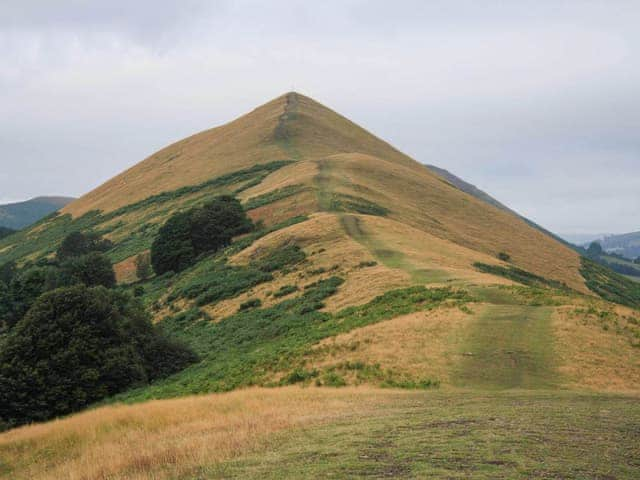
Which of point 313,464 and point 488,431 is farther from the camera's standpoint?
point 488,431

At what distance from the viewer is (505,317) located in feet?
79.9

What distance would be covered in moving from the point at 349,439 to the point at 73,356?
2066 centimetres

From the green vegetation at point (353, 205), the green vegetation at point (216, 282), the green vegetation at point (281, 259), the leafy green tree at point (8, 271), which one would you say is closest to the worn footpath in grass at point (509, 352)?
the green vegetation at point (281, 259)

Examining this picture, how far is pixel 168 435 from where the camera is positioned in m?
13.9

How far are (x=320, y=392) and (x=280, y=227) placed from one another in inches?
1365

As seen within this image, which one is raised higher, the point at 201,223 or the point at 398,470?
the point at 201,223

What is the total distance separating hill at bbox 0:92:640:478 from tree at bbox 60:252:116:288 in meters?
3.83

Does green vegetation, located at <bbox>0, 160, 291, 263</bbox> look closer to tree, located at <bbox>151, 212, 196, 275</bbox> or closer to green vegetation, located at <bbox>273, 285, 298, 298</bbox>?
tree, located at <bbox>151, 212, 196, 275</bbox>

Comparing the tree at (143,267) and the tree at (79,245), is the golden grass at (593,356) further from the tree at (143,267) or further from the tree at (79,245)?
the tree at (79,245)

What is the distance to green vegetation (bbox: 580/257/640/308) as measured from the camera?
197ft

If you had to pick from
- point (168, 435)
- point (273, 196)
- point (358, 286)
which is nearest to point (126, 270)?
point (273, 196)

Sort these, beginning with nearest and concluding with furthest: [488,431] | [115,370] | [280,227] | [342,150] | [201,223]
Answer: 1. [488,431]
2. [115,370]
3. [280,227]
4. [201,223]
5. [342,150]

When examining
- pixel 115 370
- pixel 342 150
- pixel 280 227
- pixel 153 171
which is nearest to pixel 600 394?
pixel 115 370

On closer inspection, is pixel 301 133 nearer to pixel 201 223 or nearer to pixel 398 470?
pixel 201 223
